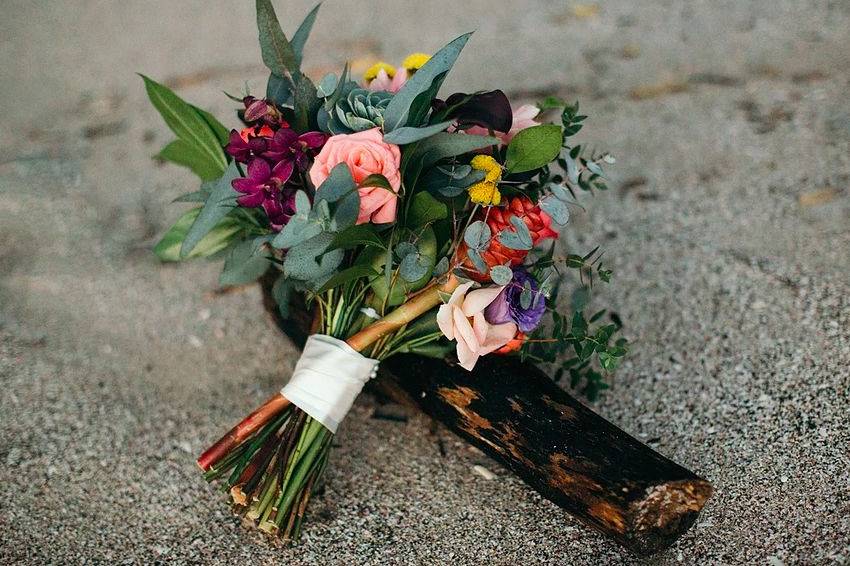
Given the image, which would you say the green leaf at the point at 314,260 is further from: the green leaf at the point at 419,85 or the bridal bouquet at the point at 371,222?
the green leaf at the point at 419,85

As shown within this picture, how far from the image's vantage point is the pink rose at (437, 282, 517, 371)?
126cm

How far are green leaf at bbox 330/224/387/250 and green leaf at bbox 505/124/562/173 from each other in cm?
23

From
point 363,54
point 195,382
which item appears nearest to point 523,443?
point 195,382

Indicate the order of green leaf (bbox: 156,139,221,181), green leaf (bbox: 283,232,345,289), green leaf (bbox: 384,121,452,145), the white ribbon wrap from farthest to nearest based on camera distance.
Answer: green leaf (bbox: 156,139,221,181), the white ribbon wrap, green leaf (bbox: 283,232,345,289), green leaf (bbox: 384,121,452,145)

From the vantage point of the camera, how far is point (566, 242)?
A: 6.64ft

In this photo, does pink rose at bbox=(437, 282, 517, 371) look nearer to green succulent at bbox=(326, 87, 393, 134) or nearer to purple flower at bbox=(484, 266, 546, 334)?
purple flower at bbox=(484, 266, 546, 334)

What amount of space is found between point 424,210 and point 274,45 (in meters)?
0.36

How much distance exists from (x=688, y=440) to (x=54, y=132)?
6.80 ft

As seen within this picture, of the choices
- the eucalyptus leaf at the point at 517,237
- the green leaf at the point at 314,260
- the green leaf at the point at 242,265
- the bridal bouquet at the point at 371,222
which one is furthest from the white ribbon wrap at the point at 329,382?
the eucalyptus leaf at the point at 517,237

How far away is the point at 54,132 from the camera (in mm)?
2537

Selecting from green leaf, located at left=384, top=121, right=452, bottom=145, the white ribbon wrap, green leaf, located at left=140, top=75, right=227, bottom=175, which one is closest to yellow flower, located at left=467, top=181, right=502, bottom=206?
green leaf, located at left=384, top=121, right=452, bottom=145

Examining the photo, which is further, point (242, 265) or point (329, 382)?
point (242, 265)

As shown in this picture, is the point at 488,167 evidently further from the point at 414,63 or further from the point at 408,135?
the point at 414,63

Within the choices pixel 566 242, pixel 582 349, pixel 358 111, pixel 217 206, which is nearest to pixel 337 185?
pixel 358 111
